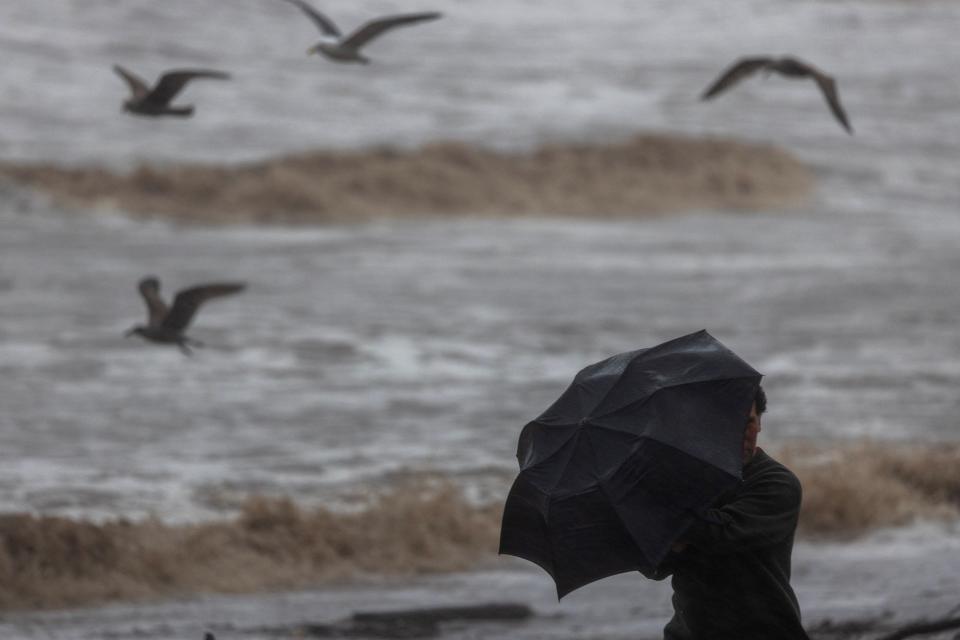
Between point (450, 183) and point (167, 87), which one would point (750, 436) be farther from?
point (450, 183)

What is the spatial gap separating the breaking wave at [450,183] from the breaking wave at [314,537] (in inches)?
885

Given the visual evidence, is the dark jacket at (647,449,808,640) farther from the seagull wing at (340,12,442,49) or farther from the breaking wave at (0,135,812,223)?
the breaking wave at (0,135,812,223)

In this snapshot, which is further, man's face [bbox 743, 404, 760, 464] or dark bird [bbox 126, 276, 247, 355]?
dark bird [bbox 126, 276, 247, 355]

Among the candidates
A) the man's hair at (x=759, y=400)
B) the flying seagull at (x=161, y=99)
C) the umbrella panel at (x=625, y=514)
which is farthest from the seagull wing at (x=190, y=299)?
the man's hair at (x=759, y=400)

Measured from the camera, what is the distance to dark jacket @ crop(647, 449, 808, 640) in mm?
4098

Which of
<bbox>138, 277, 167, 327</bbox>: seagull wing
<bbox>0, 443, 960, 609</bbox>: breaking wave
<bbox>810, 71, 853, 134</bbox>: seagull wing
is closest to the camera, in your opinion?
<bbox>810, 71, 853, 134</bbox>: seagull wing

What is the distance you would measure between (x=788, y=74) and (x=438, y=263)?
761 inches

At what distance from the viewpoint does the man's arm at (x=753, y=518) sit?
4.08 meters

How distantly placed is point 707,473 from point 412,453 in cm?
1095

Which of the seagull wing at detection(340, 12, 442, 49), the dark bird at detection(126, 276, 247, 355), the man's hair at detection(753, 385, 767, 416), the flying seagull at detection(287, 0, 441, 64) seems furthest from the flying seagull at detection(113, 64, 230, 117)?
the man's hair at detection(753, 385, 767, 416)

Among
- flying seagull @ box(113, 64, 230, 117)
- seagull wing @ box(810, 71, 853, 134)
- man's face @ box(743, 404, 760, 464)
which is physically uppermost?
man's face @ box(743, 404, 760, 464)

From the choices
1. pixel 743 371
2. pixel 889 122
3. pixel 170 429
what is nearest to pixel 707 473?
pixel 743 371

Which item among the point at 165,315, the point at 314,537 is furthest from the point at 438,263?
the point at 165,315

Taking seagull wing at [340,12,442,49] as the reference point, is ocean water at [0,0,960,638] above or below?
below
